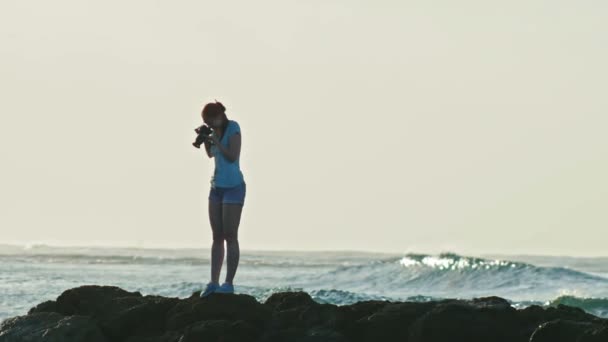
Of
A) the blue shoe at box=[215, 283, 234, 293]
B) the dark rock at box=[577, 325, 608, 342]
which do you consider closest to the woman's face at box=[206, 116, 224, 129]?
the blue shoe at box=[215, 283, 234, 293]

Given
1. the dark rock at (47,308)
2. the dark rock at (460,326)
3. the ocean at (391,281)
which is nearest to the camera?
the dark rock at (460,326)

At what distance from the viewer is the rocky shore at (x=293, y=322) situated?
12.1 m

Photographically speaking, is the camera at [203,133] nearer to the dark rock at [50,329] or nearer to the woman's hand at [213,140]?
the woman's hand at [213,140]

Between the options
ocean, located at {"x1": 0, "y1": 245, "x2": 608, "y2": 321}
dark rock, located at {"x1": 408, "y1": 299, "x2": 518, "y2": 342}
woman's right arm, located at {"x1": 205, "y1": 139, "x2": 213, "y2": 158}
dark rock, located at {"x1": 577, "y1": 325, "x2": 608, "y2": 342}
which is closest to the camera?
dark rock, located at {"x1": 577, "y1": 325, "x2": 608, "y2": 342}

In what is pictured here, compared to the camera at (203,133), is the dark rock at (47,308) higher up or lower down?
lower down

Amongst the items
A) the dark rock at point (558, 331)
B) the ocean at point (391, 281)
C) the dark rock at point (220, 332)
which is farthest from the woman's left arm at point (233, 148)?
the ocean at point (391, 281)

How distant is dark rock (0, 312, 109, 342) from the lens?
12789 millimetres

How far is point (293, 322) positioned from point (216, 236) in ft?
4.27

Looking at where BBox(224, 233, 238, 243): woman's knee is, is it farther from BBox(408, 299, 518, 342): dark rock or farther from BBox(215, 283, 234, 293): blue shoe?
BBox(408, 299, 518, 342): dark rock

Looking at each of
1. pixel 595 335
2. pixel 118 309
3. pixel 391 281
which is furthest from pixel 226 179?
pixel 391 281

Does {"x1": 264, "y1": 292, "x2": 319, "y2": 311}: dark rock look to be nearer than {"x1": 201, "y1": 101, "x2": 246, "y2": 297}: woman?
No

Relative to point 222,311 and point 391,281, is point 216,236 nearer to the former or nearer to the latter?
point 222,311

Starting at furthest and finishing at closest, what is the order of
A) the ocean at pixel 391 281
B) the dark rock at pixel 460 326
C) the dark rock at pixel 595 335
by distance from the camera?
the ocean at pixel 391 281 < the dark rock at pixel 460 326 < the dark rock at pixel 595 335

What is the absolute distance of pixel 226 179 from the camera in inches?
526
